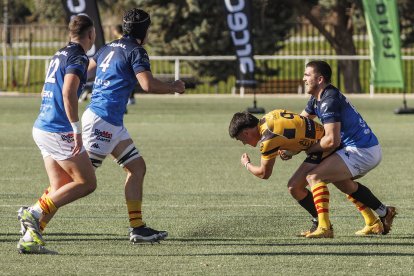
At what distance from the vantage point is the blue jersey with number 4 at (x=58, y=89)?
9.94 meters

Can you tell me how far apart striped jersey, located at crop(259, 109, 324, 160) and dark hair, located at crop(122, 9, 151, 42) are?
125 centimetres

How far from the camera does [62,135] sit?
998cm

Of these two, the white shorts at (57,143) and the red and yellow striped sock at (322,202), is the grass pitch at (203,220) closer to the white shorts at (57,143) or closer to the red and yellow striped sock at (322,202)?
the red and yellow striped sock at (322,202)

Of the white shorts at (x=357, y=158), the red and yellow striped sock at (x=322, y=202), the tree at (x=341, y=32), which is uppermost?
the white shorts at (x=357, y=158)

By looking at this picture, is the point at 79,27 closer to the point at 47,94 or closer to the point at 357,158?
the point at 47,94

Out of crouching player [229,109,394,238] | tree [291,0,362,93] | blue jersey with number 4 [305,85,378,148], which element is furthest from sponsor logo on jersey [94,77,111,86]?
tree [291,0,362,93]

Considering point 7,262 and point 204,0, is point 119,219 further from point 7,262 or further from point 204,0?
point 204,0

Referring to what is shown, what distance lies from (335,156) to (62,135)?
2.45 meters

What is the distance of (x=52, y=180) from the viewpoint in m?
10.2

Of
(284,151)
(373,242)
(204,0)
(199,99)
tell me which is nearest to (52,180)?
(284,151)

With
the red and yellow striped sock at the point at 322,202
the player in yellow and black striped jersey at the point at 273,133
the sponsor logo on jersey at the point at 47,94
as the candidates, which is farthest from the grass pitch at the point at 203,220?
the sponsor logo on jersey at the point at 47,94

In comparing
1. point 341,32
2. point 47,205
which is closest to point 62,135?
point 47,205

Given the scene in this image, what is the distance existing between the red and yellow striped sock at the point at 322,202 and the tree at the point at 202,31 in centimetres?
3103

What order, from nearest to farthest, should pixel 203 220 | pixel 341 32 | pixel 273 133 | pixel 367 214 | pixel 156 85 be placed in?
pixel 156 85
pixel 273 133
pixel 367 214
pixel 203 220
pixel 341 32
